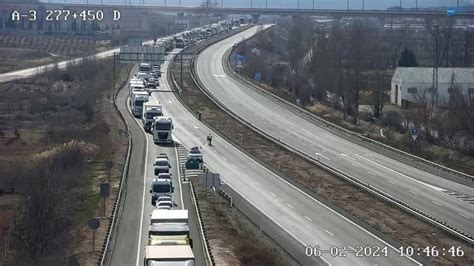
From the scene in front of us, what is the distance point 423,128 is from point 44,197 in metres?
24.2

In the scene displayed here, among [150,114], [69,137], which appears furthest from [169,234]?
[69,137]

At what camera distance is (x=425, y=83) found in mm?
53938

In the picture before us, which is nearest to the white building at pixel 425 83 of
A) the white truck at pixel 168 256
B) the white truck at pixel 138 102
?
the white truck at pixel 138 102

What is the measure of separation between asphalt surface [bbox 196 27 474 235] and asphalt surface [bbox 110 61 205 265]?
6126 mm

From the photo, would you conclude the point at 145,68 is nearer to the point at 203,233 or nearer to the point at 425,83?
the point at 425,83

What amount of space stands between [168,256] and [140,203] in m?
10.2

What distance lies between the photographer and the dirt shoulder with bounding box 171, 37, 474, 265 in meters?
20.4

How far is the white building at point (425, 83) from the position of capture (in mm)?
52938

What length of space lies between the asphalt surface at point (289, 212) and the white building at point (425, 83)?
19.4m

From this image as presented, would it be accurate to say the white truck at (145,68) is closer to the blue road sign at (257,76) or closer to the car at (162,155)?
the blue road sign at (257,76)

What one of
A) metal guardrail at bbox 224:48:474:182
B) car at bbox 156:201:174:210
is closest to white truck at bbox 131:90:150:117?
metal guardrail at bbox 224:48:474:182

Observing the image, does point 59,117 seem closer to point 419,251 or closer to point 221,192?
point 221,192

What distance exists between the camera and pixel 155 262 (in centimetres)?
1465

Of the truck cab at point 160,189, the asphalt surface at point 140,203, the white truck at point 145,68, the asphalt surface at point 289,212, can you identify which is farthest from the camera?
the white truck at point 145,68
